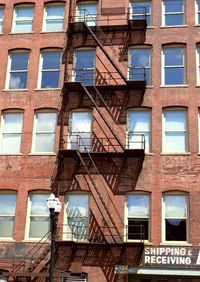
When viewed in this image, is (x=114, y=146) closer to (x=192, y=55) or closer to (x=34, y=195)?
(x=34, y=195)

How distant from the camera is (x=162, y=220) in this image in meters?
23.2

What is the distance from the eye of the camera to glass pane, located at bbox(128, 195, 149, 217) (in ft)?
77.8

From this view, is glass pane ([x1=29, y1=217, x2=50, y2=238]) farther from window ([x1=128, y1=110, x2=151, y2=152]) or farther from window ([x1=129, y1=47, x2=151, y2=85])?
window ([x1=129, y1=47, x2=151, y2=85])

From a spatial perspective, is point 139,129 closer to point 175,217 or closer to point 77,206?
point 175,217

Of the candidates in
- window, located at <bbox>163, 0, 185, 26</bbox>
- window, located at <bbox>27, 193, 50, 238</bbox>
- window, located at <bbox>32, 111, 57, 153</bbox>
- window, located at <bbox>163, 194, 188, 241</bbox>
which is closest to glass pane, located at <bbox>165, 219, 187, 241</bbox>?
window, located at <bbox>163, 194, 188, 241</bbox>

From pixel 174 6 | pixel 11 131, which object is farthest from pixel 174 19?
pixel 11 131

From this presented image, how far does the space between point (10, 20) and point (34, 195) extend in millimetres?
10821

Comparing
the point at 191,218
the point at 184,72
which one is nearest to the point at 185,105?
the point at 184,72

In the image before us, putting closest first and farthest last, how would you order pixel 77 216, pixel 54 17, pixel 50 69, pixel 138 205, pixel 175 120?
pixel 138 205 → pixel 77 216 → pixel 175 120 → pixel 50 69 → pixel 54 17

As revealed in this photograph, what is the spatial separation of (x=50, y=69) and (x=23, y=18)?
13.5 feet

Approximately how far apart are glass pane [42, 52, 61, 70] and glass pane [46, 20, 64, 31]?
1.68m

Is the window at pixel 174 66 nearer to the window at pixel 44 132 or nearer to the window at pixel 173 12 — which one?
the window at pixel 173 12

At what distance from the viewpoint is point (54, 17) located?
28.6 m

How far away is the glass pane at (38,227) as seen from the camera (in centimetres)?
2414
